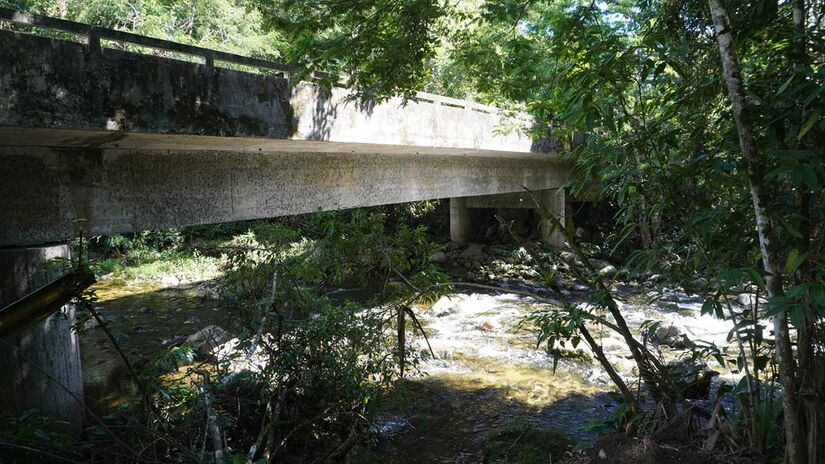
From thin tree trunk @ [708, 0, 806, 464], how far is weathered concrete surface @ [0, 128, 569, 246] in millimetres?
4164

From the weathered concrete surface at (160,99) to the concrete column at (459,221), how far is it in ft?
29.6

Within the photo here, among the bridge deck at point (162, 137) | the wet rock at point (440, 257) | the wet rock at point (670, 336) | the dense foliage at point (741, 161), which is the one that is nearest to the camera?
the dense foliage at point (741, 161)

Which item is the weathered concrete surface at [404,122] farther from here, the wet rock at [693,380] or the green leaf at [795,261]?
the green leaf at [795,261]

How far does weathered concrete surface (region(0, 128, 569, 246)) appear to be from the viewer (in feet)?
15.1

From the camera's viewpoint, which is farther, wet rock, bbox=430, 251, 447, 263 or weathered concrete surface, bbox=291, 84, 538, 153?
wet rock, bbox=430, 251, 447, 263

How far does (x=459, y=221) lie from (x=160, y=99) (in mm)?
12060

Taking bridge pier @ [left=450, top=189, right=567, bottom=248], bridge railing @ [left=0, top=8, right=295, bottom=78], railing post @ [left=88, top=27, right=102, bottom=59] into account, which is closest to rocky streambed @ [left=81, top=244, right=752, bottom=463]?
railing post @ [left=88, top=27, right=102, bottom=59]

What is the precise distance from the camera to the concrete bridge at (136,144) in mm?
3994

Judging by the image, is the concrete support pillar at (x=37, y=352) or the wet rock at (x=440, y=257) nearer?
the concrete support pillar at (x=37, y=352)

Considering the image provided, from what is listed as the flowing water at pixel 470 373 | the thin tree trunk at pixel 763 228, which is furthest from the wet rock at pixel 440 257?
the thin tree trunk at pixel 763 228

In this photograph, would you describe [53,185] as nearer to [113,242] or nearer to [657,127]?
[657,127]

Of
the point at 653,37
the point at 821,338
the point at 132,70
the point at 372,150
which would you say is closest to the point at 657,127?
the point at 653,37

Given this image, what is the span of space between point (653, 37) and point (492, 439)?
3.80 metres

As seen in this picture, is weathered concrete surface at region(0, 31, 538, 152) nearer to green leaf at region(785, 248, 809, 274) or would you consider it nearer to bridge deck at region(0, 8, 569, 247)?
bridge deck at region(0, 8, 569, 247)
